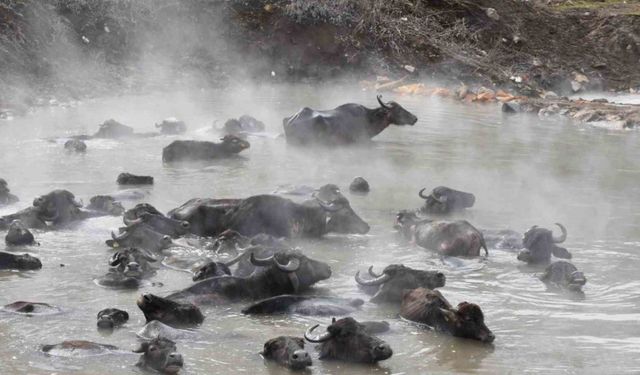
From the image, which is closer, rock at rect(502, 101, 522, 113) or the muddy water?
the muddy water

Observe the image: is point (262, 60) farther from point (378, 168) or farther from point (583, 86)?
point (378, 168)

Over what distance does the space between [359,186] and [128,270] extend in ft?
14.3

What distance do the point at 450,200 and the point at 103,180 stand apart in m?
3.90

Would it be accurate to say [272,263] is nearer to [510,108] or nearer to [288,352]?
[288,352]

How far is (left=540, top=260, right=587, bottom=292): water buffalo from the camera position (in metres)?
7.84

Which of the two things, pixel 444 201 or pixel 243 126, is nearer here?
pixel 444 201

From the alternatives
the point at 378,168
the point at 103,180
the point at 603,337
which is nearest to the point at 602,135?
the point at 378,168

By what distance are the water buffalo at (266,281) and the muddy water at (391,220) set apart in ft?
0.44

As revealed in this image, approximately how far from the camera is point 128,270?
7.86 meters

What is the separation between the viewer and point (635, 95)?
2336 centimetres

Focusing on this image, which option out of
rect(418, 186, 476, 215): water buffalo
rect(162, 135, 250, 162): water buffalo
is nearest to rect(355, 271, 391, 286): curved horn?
rect(418, 186, 476, 215): water buffalo

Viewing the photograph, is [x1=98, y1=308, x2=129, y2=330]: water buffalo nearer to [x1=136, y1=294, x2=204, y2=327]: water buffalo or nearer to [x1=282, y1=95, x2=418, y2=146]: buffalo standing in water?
[x1=136, y1=294, x2=204, y2=327]: water buffalo

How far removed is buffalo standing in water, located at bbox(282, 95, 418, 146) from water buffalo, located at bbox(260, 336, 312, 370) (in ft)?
29.6

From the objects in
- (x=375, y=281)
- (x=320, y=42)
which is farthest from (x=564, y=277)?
(x=320, y=42)
